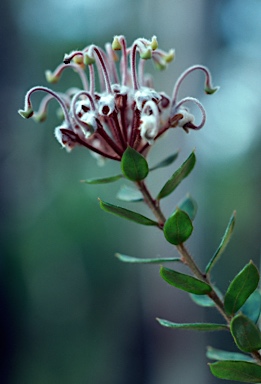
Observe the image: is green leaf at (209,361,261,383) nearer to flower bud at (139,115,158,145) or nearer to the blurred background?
flower bud at (139,115,158,145)

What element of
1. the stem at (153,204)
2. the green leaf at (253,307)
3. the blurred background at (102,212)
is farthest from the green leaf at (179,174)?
the blurred background at (102,212)

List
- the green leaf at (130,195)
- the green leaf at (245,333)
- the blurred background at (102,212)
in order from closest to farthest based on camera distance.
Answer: the green leaf at (245,333)
the green leaf at (130,195)
the blurred background at (102,212)

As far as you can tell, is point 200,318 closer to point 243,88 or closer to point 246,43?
point 243,88

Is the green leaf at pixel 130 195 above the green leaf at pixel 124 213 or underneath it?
above

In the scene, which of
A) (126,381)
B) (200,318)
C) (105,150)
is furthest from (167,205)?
(105,150)

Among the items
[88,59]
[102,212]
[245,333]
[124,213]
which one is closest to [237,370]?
[245,333]

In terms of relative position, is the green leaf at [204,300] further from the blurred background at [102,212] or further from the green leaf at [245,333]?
the blurred background at [102,212]

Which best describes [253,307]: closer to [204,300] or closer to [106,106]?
[204,300]
